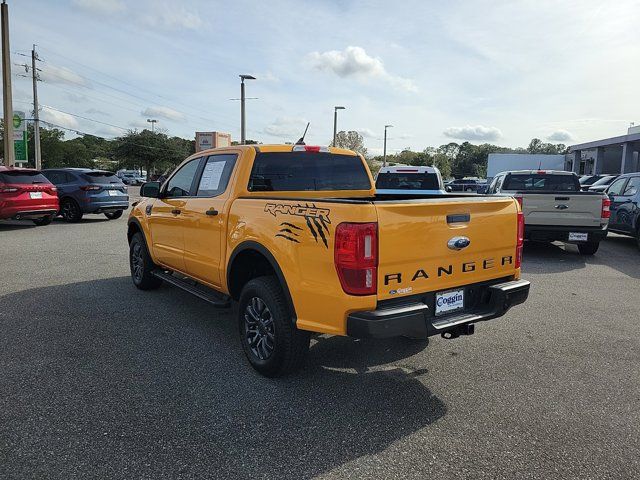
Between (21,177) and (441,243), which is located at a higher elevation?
(21,177)

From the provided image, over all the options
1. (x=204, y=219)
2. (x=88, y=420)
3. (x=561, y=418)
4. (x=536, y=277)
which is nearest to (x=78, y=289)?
(x=204, y=219)

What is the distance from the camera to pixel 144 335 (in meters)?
4.65

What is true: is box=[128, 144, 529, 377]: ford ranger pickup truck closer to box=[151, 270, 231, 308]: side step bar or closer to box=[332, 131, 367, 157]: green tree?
box=[151, 270, 231, 308]: side step bar

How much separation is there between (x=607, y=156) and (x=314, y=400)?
48790mm

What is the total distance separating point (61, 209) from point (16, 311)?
33.3 feet

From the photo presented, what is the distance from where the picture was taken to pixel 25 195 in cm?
1213

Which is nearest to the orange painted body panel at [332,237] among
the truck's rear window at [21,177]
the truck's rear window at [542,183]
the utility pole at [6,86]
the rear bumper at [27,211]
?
the truck's rear window at [542,183]

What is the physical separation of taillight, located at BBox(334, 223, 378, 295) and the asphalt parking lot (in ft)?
3.00

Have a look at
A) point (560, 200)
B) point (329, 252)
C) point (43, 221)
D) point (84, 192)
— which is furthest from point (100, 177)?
point (329, 252)

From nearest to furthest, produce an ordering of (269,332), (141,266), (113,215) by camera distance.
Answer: (269,332), (141,266), (113,215)

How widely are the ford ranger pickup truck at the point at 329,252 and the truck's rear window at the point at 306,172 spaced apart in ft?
0.04

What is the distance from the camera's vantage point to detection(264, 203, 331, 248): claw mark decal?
3.07 m

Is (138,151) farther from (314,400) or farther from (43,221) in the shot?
(314,400)

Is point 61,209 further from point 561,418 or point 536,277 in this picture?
point 561,418
